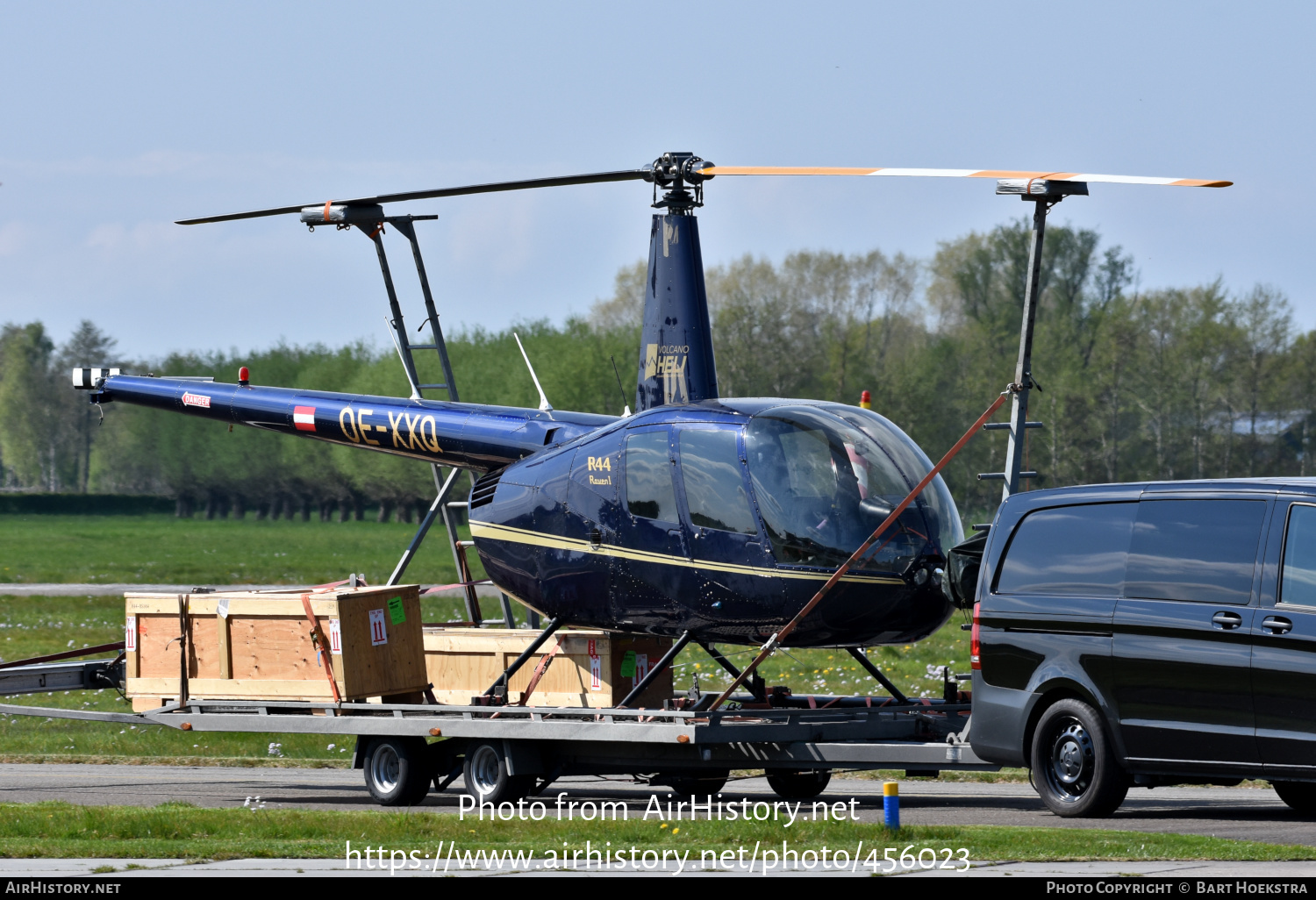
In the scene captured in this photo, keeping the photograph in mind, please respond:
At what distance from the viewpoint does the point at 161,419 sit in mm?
103688

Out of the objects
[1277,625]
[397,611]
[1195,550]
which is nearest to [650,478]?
[397,611]

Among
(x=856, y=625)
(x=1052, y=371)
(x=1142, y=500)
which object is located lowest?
(x=856, y=625)

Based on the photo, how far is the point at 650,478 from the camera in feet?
44.9

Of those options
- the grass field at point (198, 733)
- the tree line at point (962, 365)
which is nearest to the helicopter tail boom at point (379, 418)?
the grass field at point (198, 733)

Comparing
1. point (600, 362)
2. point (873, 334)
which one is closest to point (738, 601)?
point (600, 362)

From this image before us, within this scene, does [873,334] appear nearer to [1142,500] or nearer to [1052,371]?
[1052,371]

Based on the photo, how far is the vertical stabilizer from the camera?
15062 mm

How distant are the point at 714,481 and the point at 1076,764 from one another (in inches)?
136

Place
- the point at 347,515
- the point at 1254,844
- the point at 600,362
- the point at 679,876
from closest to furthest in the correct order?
the point at 679,876
the point at 1254,844
the point at 600,362
the point at 347,515

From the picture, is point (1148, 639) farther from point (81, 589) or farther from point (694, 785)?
point (81, 589)

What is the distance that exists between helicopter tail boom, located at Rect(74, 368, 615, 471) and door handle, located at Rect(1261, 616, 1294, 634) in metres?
6.09

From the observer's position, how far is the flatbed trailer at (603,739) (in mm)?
12469

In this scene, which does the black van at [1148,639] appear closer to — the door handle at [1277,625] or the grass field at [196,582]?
the door handle at [1277,625]

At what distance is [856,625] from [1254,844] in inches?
152
